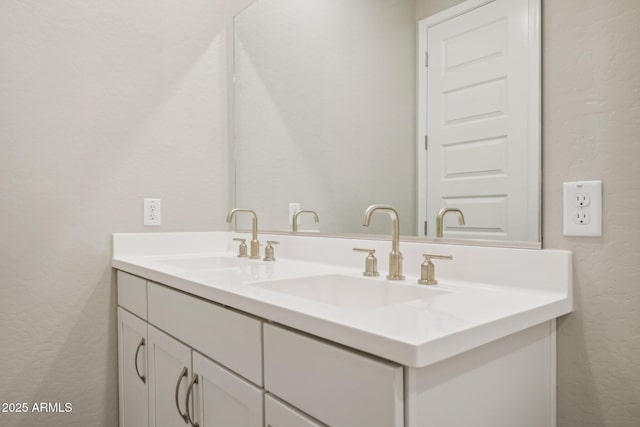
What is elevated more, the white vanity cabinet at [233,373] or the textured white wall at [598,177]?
the textured white wall at [598,177]

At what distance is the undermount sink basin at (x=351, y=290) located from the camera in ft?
3.25

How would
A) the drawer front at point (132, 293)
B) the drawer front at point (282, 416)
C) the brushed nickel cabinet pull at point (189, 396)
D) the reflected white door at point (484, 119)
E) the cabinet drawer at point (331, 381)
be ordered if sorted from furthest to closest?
1. the drawer front at point (132, 293)
2. the brushed nickel cabinet pull at point (189, 396)
3. the reflected white door at point (484, 119)
4. the drawer front at point (282, 416)
5. the cabinet drawer at point (331, 381)

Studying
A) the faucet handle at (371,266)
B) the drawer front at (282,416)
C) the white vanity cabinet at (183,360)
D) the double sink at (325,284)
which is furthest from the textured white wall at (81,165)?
the drawer front at (282,416)

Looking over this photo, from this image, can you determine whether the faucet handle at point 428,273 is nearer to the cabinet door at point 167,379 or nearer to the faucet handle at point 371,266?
the faucet handle at point 371,266

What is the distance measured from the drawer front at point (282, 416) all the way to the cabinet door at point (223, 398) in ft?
0.08

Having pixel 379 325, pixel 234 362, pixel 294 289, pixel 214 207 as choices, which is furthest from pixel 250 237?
pixel 379 325

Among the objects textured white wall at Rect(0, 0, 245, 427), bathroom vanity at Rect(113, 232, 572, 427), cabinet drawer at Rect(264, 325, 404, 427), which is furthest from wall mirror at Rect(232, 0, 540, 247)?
cabinet drawer at Rect(264, 325, 404, 427)

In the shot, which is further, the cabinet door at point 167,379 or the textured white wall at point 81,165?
the textured white wall at point 81,165

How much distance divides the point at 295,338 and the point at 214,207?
1.23 metres

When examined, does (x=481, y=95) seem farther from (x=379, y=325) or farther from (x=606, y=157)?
(x=379, y=325)

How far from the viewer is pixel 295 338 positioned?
72cm

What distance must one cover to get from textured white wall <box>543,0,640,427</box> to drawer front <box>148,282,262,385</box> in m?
0.63

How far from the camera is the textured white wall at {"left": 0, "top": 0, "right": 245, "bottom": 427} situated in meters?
1.42

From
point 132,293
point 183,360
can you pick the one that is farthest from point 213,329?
point 132,293
